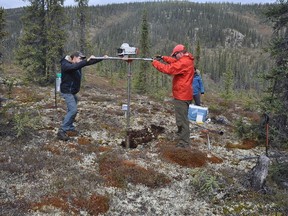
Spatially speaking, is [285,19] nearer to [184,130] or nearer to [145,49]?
[184,130]

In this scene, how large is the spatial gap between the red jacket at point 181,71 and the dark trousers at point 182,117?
219mm

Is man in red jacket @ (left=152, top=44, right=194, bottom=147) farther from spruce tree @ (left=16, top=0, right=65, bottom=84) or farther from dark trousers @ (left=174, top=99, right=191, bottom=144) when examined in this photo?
spruce tree @ (left=16, top=0, right=65, bottom=84)

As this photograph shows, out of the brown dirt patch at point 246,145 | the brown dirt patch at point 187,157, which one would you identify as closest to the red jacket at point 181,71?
the brown dirt patch at point 187,157

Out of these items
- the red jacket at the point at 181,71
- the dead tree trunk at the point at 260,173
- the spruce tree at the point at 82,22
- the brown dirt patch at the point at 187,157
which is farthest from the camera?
the spruce tree at the point at 82,22

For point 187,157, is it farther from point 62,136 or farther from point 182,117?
point 62,136

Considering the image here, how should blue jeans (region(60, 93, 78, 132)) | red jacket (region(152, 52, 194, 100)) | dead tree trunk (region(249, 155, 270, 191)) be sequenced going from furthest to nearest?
1. blue jeans (region(60, 93, 78, 132))
2. red jacket (region(152, 52, 194, 100))
3. dead tree trunk (region(249, 155, 270, 191))

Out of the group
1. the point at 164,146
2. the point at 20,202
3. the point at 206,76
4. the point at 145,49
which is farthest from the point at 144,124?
the point at 206,76

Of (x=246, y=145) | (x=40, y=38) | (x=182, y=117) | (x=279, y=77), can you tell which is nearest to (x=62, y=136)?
(x=182, y=117)

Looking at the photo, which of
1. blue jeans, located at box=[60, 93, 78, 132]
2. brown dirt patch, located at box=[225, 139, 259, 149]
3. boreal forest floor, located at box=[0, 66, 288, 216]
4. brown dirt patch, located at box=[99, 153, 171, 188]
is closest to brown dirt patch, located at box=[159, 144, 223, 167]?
boreal forest floor, located at box=[0, 66, 288, 216]

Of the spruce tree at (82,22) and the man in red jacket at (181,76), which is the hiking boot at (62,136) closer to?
the man in red jacket at (181,76)

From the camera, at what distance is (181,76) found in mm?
10211

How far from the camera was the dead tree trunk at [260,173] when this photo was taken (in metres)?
8.17

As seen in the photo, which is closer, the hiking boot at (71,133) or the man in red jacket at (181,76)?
the man in red jacket at (181,76)

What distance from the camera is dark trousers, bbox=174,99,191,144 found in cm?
1054
